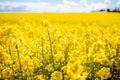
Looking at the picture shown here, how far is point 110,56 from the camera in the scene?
6.30 meters

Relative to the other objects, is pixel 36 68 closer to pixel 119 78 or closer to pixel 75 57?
pixel 75 57

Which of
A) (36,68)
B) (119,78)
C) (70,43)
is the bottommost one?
(119,78)

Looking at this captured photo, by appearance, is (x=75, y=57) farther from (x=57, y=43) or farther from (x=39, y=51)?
(x=57, y=43)

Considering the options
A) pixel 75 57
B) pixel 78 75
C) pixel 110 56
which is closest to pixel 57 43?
pixel 110 56

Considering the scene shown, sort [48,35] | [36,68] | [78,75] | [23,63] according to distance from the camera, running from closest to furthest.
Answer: [78,75]
[23,63]
[36,68]
[48,35]

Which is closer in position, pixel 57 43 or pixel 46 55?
pixel 46 55

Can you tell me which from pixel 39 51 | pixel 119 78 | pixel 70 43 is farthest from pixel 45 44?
pixel 119 78

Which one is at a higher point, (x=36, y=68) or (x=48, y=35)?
(x=48, y=35)

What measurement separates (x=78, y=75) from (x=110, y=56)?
7.97 feet

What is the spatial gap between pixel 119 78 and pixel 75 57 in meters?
2.25

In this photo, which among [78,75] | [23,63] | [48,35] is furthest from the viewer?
[48,35]

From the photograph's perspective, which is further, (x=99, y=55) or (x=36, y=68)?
(x=36, y=68)

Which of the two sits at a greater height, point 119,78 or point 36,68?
point 36,68

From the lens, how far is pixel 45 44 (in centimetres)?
707
